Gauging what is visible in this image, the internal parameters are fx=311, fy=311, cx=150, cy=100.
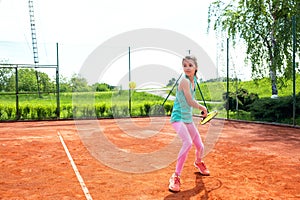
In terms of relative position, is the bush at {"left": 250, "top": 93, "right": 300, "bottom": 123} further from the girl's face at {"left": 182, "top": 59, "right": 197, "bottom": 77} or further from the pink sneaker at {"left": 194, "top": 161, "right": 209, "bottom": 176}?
the girl's face at {"left": 182, "top": 59, "right": 197, "bottom": 77}

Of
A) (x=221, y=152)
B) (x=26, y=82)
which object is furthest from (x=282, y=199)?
(x=26, y=82)

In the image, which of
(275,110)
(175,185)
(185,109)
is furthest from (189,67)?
(275,110)

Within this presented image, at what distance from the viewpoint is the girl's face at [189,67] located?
3.63m

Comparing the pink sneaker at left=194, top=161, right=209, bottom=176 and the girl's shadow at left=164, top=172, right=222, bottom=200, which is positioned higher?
the pink sneaker at left=194, top=161, right=209, bottom=176

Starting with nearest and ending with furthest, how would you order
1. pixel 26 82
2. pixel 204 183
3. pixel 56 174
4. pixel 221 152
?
pixel 204 183, pixel 56 174, pixel 221 152, pixel 26 82

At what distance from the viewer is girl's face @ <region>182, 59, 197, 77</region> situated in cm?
363

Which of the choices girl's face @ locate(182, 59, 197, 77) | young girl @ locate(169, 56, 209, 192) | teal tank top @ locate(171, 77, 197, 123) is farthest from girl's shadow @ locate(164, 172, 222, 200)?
girl's face @ locate(182, 59, 197, 77)

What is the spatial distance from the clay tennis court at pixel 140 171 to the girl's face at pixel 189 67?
1.30 metres

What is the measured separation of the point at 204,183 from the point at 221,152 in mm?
2116

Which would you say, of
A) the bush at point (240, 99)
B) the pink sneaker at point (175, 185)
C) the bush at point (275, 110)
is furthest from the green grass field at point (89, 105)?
the pink sneaker at point (175, 185)

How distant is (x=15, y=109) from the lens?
1330 cm

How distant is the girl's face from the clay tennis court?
4.27 ft

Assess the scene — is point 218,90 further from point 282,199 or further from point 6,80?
point 282,199

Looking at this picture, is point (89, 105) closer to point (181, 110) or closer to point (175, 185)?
point (181, 110)
